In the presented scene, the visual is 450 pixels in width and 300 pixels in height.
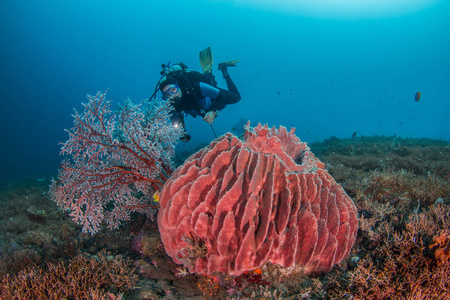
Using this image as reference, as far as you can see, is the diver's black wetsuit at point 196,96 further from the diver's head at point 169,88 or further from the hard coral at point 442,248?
the hard coral at point 442,248

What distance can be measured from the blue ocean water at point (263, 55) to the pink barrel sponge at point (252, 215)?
10718cm

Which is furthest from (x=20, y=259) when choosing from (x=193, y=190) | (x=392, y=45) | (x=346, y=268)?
(x=392, y=45)

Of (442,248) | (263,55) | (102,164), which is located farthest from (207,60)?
(263,55)

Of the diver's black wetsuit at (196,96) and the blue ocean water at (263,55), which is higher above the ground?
the blue ocean water at (263,55)

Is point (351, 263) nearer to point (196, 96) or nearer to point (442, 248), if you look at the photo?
point (442, 248)

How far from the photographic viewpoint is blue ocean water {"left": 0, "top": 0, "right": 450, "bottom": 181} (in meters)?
114

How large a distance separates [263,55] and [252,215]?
165098 millimetres

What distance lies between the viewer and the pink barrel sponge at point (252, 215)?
8.45ft

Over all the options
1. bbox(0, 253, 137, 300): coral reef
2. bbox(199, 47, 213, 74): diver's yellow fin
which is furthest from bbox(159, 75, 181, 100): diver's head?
bbox(0, 253, 137, 300): coral reef

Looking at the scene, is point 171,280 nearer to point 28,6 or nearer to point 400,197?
point 400,197

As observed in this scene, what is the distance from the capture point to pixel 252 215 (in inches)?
102

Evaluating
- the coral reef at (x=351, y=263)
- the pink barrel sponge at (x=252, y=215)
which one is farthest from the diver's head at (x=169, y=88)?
the pink barrel sponge at (x=252, y=215)

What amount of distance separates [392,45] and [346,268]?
187 m

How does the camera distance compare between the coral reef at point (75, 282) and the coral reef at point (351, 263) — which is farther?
the coral reef at point (75, 282)
